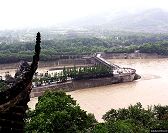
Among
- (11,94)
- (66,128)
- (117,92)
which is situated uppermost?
(11,94)

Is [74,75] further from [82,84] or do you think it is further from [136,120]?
[136,120]

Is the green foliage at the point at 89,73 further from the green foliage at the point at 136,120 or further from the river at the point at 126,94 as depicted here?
the green foliage at the point at 136,120

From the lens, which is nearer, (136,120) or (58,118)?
(58,118)

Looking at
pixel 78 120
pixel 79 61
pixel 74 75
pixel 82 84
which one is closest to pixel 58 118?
pixel 78 120

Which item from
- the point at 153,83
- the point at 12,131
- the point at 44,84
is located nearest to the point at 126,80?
the point at 153,83

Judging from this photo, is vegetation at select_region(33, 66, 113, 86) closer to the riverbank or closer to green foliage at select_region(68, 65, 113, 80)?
green foliage at select_region(68, 65, 113, 80)

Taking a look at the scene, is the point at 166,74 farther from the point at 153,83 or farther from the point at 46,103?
the point at 46,103

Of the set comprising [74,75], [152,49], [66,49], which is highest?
[152,49]

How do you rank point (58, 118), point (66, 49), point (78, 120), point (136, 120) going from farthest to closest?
point (66, 49), point (136, 120), point (78, 120), point (58, 118)
